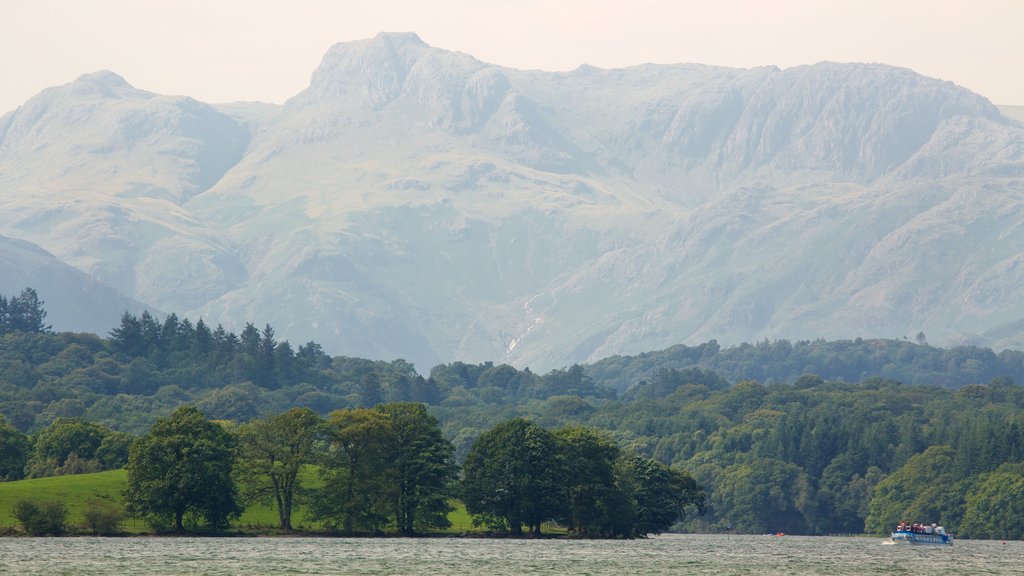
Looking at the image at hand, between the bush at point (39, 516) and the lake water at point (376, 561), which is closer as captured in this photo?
the lake water at point (376, 561)

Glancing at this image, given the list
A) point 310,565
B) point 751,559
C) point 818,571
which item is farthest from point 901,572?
point 310,565

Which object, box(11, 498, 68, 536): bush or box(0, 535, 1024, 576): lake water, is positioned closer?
box(0, 535, 1024, 576): lake water

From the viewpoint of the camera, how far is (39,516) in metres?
197

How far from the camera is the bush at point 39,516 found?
641ft

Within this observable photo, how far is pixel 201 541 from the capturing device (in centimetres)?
19750

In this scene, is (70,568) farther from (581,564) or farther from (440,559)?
(581,564)

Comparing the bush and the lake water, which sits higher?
the bush

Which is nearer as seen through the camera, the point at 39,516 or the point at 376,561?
the point at 376,561

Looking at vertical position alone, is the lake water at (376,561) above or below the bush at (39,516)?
below

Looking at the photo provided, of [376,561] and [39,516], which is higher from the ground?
[39,516]

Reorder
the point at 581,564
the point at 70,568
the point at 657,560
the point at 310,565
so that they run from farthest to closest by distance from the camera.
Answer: the point at 657,560 → the point at 581,564 → the point at 310,565 → the point at 70,568

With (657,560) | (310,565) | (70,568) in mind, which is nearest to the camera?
(70,568)

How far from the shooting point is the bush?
196m

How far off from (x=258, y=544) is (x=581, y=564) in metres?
44.9
